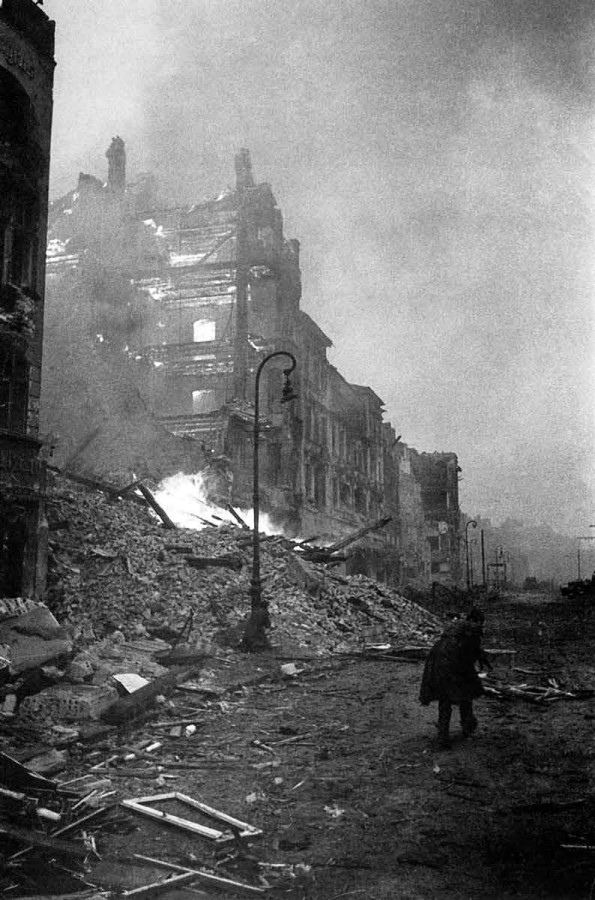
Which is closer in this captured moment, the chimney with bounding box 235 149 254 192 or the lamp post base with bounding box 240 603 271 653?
the lamp post base with bounding box 240 603 271 653

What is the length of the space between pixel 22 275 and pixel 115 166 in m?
36.2

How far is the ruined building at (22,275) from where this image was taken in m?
16.3

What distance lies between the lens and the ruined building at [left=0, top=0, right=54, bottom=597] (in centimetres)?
1627

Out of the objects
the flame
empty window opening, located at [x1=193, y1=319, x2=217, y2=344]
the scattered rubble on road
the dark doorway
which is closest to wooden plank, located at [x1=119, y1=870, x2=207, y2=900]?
the scattered rubble on road

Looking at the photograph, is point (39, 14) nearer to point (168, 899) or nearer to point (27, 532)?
point (27, 532)

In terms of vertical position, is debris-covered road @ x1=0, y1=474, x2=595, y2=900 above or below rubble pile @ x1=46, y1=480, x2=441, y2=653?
below

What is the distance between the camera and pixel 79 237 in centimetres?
4794

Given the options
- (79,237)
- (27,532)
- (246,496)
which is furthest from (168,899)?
(79,237)

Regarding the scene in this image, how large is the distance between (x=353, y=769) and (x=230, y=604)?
12.0m

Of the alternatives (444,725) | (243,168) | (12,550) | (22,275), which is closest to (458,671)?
(444,725)

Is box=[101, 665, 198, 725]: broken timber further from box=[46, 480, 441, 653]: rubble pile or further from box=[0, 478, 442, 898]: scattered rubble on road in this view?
box=[46, 480, 441, 653]: rubble pile

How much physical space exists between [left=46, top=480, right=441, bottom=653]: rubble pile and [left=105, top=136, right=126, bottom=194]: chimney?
104 feet

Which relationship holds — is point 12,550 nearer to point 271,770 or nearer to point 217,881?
point 271,770

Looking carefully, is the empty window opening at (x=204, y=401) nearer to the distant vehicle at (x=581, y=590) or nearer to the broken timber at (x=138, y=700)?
the distant vehicle at (x=581, y=590)
